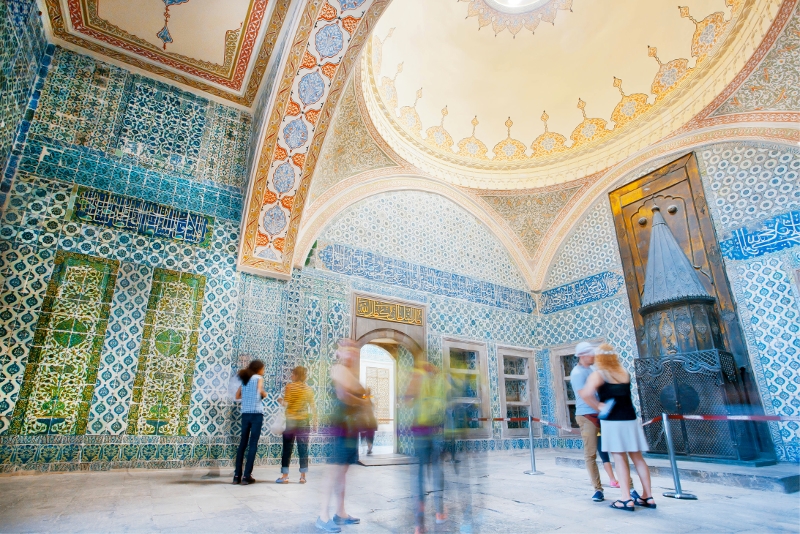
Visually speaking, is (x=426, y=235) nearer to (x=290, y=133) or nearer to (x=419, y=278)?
(x=419, y=278)

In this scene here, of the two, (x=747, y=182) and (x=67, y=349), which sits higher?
(x=747, y=182)

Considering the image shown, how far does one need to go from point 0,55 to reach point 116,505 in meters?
3.75

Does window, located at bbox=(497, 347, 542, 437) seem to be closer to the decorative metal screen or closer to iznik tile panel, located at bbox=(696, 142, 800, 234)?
the decorative metal screen

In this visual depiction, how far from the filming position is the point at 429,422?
84.7 inches

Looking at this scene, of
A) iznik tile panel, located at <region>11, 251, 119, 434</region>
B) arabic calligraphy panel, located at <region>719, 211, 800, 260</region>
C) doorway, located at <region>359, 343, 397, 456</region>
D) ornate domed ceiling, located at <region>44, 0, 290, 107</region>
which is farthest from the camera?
doorway, located at <region>359, 343, 397, 456</region>

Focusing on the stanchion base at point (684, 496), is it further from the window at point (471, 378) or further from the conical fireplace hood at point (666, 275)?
the window at point (471, 378)

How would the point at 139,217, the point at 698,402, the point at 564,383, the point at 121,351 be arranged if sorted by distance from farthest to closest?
the point at 564,383, the point at 698,402, the point at 139,217, the point at 121,351

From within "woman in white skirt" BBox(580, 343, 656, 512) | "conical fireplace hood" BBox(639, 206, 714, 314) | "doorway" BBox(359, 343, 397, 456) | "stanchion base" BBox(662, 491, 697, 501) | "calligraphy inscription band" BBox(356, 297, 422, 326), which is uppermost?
"conical fireplace hood" BBox(639, 206, 714, 314)

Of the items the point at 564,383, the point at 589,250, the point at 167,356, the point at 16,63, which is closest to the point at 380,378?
the point at 564,383

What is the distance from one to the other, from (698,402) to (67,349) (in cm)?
674

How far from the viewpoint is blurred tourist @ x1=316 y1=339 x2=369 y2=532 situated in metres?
2.06

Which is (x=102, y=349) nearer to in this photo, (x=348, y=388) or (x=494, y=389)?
(x=348, y=388)

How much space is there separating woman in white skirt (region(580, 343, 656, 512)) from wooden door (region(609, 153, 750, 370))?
404cm

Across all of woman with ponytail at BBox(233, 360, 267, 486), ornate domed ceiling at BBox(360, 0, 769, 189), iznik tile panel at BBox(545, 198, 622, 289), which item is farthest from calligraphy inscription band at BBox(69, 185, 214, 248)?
iznik tile panel at BBox(545, 198, 622, 289)
